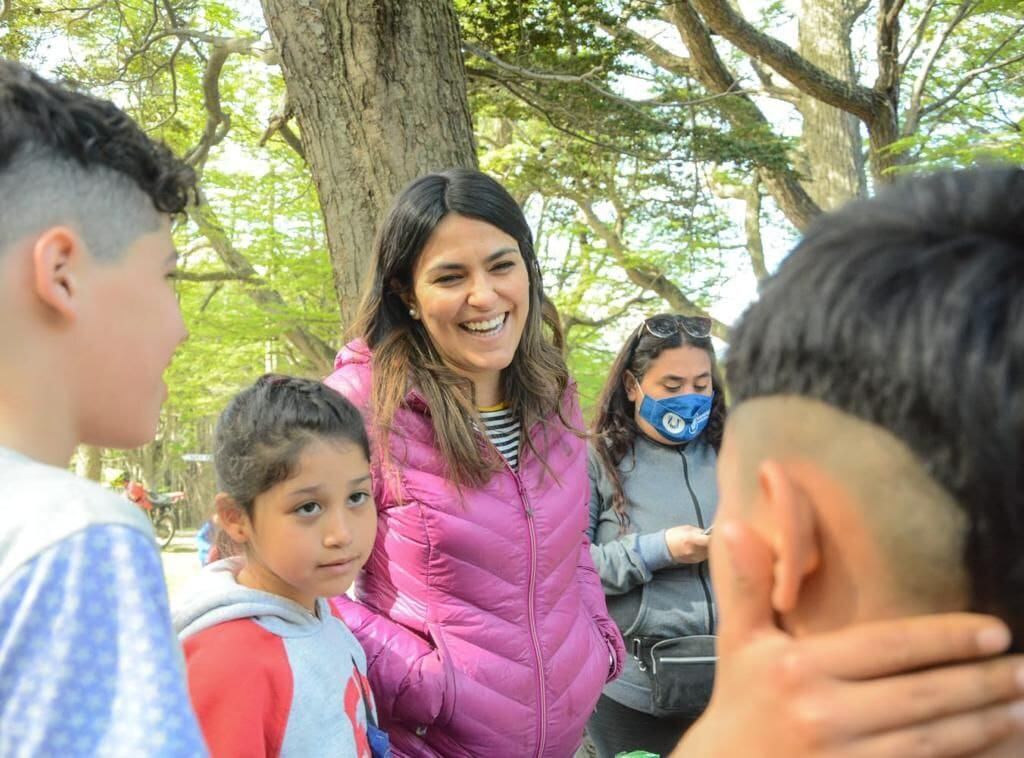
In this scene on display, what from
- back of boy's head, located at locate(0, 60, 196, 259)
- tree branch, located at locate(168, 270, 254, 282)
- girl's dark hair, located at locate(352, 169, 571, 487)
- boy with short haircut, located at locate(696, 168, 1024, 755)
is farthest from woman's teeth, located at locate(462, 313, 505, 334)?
tree branch, located at locate(168, 270, 254, 282)

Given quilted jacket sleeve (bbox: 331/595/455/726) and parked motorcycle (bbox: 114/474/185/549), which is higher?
quilted jacket sleeve (bbox: 331/595/455/726)

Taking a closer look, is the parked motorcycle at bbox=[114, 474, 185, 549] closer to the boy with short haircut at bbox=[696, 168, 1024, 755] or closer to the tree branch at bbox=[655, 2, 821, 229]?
the tree branch at bbox=[655, 2, 821, 229]

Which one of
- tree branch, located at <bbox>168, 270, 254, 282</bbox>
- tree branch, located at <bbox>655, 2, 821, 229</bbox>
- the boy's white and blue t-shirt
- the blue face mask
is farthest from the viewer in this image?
tree branch, located at <bbox>168, 270, 254, 282</bbox>

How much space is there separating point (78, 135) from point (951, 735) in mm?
1036

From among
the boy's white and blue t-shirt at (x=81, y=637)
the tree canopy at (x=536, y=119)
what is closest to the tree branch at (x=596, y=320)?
the tree canopy at (x=536, y=119)

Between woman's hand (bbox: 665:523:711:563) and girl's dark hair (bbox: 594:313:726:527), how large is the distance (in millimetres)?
303

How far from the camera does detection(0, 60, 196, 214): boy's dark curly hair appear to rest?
98cm

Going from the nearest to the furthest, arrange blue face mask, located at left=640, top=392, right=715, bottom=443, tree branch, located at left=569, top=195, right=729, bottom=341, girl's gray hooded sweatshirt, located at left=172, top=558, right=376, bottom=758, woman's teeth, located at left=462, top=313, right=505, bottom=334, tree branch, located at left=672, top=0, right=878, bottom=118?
girl's gray hooded sweatshirt, located at left=172, top=558, right=376, bottom=758, woman's teeth, located at left=462, top=313, right=505, bottom=334, blue face mask, located at left=640, top=392, right=715, bottom=443, tree branch, located at left=672, top=0, right=878, bottom=118, tree branch, located at left=569, top=195, right=729, bottom=341

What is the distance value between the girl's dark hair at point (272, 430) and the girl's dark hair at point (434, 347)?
0.12 metres

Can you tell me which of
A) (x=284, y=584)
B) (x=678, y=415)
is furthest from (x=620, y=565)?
(x=284, y=584)

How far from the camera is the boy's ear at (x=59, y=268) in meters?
0.93

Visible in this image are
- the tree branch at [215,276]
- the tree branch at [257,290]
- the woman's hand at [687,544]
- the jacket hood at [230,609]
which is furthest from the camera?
the tree branch at [257,290]

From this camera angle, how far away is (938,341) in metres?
0.60

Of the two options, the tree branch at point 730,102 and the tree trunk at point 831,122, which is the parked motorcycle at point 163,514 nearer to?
the tree trunk at point 831,122
